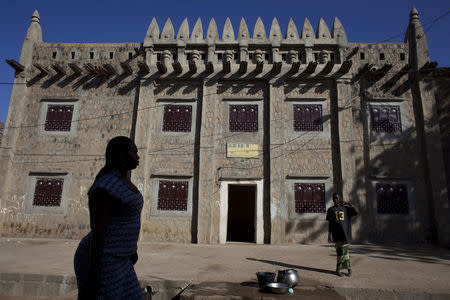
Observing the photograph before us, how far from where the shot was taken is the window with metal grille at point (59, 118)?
39.9ft

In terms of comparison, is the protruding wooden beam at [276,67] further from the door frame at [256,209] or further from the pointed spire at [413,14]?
the pointed spire at [413,14]

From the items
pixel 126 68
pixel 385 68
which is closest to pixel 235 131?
pixel 126 68

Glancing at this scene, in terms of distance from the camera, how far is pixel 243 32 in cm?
1245

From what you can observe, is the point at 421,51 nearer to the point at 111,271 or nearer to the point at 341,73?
the point at 341,73

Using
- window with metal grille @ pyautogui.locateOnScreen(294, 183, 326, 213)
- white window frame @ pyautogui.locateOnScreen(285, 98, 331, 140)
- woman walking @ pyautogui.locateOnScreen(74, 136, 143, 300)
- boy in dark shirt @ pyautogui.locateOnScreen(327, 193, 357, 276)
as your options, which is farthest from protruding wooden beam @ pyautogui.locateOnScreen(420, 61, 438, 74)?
woman walking @ pyautogui.locateOnScreen(74, 136, 143, 300)

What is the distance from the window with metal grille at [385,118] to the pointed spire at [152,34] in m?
9.16

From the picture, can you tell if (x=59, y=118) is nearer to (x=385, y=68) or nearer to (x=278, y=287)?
(x=278, y=287)

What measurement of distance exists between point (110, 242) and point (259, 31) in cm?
1202

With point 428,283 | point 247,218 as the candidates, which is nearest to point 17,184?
point 247,218

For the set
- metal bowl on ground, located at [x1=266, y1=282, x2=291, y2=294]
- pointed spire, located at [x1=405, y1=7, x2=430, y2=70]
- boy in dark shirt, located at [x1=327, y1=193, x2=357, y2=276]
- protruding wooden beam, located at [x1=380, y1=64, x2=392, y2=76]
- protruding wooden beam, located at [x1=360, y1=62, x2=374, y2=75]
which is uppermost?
pointed spire, located at [x1=405, y1=7, x2=430, y2=70]

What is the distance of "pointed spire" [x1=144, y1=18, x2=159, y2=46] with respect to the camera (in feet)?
41.0

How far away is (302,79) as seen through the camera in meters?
11.9

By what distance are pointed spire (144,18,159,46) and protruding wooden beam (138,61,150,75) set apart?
128cm

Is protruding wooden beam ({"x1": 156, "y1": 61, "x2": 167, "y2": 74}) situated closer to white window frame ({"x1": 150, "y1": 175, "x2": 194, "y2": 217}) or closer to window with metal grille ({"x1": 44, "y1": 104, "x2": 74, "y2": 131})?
window with metal grille ({"x1": 44, "y1": 104, "x2": 74, "y2": 131})
